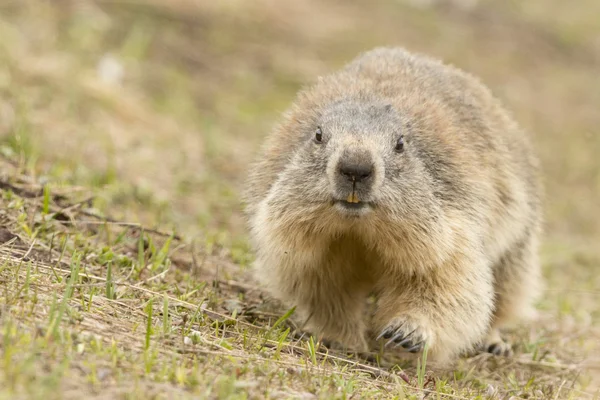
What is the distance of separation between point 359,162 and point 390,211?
501mm

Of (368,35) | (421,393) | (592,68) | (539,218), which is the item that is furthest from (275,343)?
(592,68)

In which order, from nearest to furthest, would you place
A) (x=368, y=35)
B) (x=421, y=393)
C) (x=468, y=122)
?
(x=421, y=393) < (x=468, y=122) < (x=368, y=35)

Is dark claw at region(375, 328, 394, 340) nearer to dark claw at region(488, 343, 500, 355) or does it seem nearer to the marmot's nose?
the marmot's nose

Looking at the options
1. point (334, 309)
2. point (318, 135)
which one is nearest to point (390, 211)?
point (318, 135)

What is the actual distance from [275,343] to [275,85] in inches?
375

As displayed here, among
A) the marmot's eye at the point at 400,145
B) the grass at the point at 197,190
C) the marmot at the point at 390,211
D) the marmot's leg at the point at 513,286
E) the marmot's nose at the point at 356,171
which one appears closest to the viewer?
the grass at the point at 197,190

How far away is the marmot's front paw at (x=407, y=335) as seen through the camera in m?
5.53

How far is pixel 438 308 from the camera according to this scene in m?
5.71

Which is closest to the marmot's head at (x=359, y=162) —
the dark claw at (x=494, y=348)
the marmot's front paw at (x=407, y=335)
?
the marmot's front paw at (x=407, y=335)

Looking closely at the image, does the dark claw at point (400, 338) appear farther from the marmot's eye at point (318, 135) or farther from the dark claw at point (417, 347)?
the marmot's eye at point (318, 135)

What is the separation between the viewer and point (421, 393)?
5.11m

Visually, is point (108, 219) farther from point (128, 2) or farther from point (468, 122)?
point (128, 2)

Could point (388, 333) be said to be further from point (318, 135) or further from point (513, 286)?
point (513, 286)

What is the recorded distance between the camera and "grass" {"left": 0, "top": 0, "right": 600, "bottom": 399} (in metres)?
4.57
